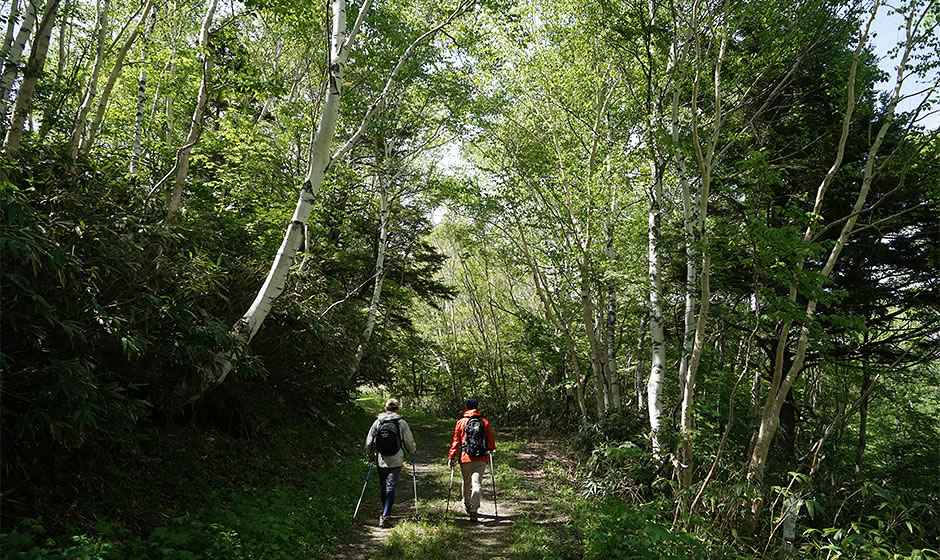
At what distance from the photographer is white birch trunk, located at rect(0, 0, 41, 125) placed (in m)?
4.71

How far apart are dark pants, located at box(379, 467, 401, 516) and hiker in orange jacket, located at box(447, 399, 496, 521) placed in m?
0.99

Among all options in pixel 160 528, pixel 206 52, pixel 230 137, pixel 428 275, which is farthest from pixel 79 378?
pixel 428 275

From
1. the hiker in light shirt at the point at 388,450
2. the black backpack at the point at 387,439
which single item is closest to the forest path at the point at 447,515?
the hiker in light shirt at the point at 388,450

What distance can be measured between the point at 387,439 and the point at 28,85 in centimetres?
565

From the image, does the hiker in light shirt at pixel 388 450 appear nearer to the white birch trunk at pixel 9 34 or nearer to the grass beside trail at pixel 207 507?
the grass beside trail at pixel 207 507

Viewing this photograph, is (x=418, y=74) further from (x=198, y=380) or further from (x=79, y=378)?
(x=79, y=378)

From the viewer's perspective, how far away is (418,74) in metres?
11.5

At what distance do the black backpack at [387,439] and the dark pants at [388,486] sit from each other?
236mm

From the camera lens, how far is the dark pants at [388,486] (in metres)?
6.31

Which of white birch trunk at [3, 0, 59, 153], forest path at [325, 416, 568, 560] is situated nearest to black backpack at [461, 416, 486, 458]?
forest path at [325, 416, 568, 560]

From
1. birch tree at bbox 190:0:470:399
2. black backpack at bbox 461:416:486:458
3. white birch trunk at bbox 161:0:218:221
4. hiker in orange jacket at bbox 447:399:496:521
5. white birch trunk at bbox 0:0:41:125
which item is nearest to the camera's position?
white birch trunk at bbox 0:0:41:125

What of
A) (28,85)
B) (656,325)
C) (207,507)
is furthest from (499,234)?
(28,85)

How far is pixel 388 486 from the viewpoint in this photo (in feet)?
20.9

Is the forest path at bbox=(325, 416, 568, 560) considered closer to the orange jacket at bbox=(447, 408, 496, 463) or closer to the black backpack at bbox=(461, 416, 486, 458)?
the orange jacket at bbox=(447, 408, 496, 463)
